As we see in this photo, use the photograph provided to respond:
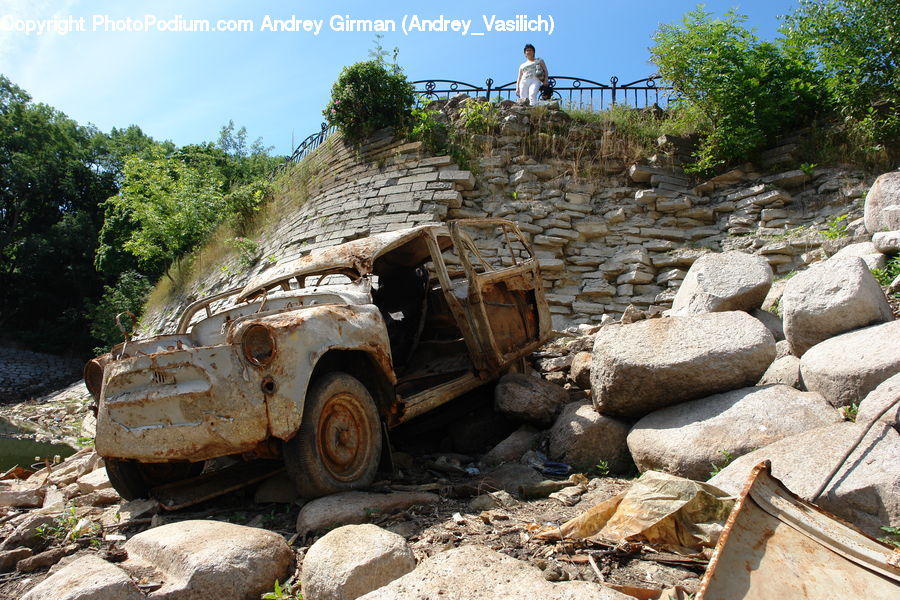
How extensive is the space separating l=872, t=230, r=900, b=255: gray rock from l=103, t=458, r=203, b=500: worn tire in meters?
6.86

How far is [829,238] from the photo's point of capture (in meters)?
9.11

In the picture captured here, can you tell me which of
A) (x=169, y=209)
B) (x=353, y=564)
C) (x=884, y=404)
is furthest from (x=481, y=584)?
(x=169, y=209)

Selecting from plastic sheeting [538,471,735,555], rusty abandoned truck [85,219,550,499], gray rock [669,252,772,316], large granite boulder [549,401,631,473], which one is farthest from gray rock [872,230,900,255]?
plastic sheeting [538,471,735,555]

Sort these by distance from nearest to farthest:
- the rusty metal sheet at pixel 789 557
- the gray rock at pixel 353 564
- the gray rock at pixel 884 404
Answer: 1. the rusty metal sheet at pixel 789 557
2. the gray rock at pixel 353 564
3. the gray rock at pixel 884 404

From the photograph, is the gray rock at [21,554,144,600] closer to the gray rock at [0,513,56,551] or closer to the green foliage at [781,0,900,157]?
the gray rock at [0,513,56,551]

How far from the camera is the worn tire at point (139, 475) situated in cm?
454

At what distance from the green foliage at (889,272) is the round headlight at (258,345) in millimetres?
5727

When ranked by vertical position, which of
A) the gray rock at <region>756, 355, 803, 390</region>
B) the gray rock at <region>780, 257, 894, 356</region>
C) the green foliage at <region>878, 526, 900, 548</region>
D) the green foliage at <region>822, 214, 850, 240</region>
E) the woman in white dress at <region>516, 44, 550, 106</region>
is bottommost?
the green foliage at <region>878, 526, 900, 548</region>

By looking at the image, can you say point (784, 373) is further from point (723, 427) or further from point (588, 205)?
point (588, 205)

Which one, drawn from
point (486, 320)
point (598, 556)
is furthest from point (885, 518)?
point (486, 320)

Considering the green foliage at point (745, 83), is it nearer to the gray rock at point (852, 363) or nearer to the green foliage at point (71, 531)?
the gray rock at point (852, 363)

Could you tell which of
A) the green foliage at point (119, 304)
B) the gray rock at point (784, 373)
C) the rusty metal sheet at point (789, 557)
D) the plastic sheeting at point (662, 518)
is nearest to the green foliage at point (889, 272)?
the gray rock at point (784, 373)

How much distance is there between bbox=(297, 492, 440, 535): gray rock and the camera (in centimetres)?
381

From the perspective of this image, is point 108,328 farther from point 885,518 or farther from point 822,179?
point 885,518
